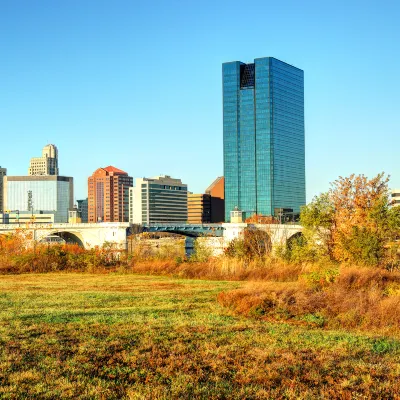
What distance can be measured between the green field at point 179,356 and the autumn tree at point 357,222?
1195cm

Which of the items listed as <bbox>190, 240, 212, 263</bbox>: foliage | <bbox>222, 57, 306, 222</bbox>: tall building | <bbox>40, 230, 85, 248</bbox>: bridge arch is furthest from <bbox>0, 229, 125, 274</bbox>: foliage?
<bbox>222, 57, 306, 222</bbox>: tall building

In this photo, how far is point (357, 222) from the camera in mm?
29891

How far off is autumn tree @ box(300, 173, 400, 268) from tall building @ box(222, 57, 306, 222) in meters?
136

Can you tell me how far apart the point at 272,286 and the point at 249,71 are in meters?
172

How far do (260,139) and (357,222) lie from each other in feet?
479

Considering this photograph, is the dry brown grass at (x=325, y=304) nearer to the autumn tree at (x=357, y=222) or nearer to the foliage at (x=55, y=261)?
the autumn tree at (x=357, y=222)

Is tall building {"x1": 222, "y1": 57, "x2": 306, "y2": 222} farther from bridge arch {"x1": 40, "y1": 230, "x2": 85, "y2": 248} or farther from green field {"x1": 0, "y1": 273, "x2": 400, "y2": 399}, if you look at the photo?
green field {"x1": 0, "y1": 273, "x2": 400, "y2": 399}

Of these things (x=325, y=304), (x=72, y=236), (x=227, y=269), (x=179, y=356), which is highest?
(x=325, y=304)

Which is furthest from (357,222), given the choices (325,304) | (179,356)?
(179,356)

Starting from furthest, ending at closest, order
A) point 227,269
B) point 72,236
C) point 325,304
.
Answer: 1. point 72,236
2. point 227,269
3. point 325,304

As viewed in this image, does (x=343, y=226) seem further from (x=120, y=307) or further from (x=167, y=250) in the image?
(x=120, y=307)

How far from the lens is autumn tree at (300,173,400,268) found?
80.1ft

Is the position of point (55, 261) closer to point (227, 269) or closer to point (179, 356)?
point (227, 269)

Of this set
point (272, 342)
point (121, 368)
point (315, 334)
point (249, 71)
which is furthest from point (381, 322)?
point (249, 71)
